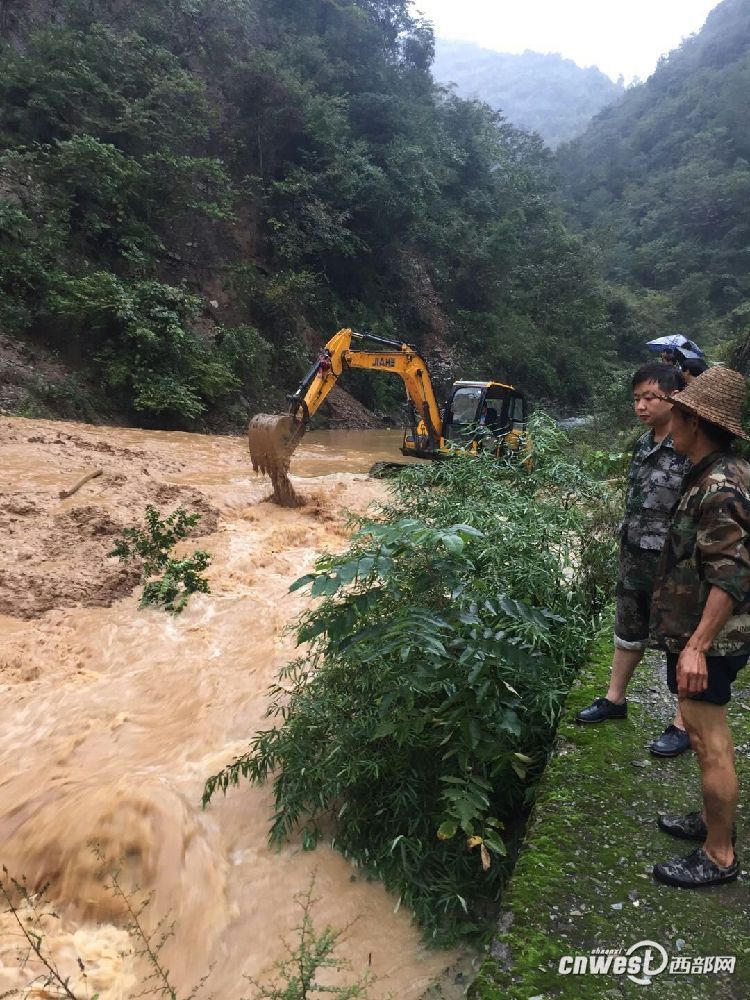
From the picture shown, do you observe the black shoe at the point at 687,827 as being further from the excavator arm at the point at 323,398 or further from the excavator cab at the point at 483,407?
the excavator cab at the point at 483,407

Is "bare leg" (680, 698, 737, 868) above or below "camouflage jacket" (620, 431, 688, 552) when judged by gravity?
below

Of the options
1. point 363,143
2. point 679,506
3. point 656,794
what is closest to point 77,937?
point 656,794

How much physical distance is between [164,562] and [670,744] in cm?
503

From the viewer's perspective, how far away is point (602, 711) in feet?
9.07

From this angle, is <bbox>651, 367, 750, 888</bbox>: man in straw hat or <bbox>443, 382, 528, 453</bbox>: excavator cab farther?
<bbox>443, 382, 528, 453</bbox>: excavator cab

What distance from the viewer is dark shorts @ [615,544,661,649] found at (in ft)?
9.02

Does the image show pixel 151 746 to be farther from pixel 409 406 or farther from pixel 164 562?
pixel 409 406

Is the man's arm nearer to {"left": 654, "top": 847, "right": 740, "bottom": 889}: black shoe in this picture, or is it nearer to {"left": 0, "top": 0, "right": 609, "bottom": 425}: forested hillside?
{"left": 654, "top": 847, "right": 740, "bottom": 889}: black shoe

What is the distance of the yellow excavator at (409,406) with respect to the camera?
29.0 feet

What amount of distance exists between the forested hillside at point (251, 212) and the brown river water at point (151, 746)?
6752 millimetres

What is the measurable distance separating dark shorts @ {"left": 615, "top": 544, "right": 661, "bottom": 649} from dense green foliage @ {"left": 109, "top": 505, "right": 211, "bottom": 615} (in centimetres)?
408

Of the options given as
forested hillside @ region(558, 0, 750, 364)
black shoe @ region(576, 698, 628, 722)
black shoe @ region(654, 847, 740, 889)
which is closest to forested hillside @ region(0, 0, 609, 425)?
forested hillside @ region(558, 0, 750, 364)

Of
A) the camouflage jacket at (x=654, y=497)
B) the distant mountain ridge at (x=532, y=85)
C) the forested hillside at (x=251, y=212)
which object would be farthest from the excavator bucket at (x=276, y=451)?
the distant mountain ridge at (x=532, y=85)

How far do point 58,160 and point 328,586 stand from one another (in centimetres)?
1596
